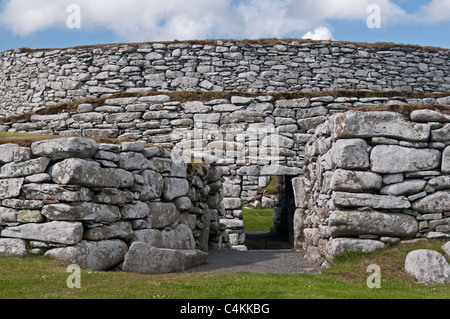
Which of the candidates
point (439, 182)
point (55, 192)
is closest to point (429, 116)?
point (439, 182)

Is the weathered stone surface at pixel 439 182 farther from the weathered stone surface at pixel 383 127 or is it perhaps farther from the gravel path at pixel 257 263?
the gravel path at pixel 257 263

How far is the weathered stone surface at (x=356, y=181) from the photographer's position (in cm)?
846

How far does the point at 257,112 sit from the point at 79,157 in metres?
9.16

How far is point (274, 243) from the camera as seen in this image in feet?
52.6

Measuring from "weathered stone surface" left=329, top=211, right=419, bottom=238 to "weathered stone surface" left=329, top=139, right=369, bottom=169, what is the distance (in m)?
0.89

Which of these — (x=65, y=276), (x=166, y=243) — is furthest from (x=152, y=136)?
(x=65, y=276)

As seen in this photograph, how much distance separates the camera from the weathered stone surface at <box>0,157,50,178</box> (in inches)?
313

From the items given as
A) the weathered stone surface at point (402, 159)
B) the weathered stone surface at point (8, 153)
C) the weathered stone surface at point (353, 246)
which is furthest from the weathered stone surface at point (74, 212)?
the weathered stone surface at point (402, 159)

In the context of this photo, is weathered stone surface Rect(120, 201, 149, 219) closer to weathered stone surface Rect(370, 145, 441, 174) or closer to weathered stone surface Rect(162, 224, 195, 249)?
weathered stone surface Rect(162, 224, 195, 249)

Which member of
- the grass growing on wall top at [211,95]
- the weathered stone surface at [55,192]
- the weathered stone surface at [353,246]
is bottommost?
the weathered stone surface at [353,246]

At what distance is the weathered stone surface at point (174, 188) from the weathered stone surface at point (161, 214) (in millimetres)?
203

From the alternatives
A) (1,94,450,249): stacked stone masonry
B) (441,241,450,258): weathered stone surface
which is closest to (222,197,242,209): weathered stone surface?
(1,94,450,249): stacked stone masonry

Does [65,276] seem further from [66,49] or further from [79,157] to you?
[66,49]

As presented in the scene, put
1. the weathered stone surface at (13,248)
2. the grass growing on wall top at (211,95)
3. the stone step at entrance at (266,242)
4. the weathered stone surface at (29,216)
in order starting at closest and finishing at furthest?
the weathered stone surface at (13,248)
the weathered stone surface at (29,216)
the stone step at entrance at (266,242)
the grass growing on wall top at (211,95)
